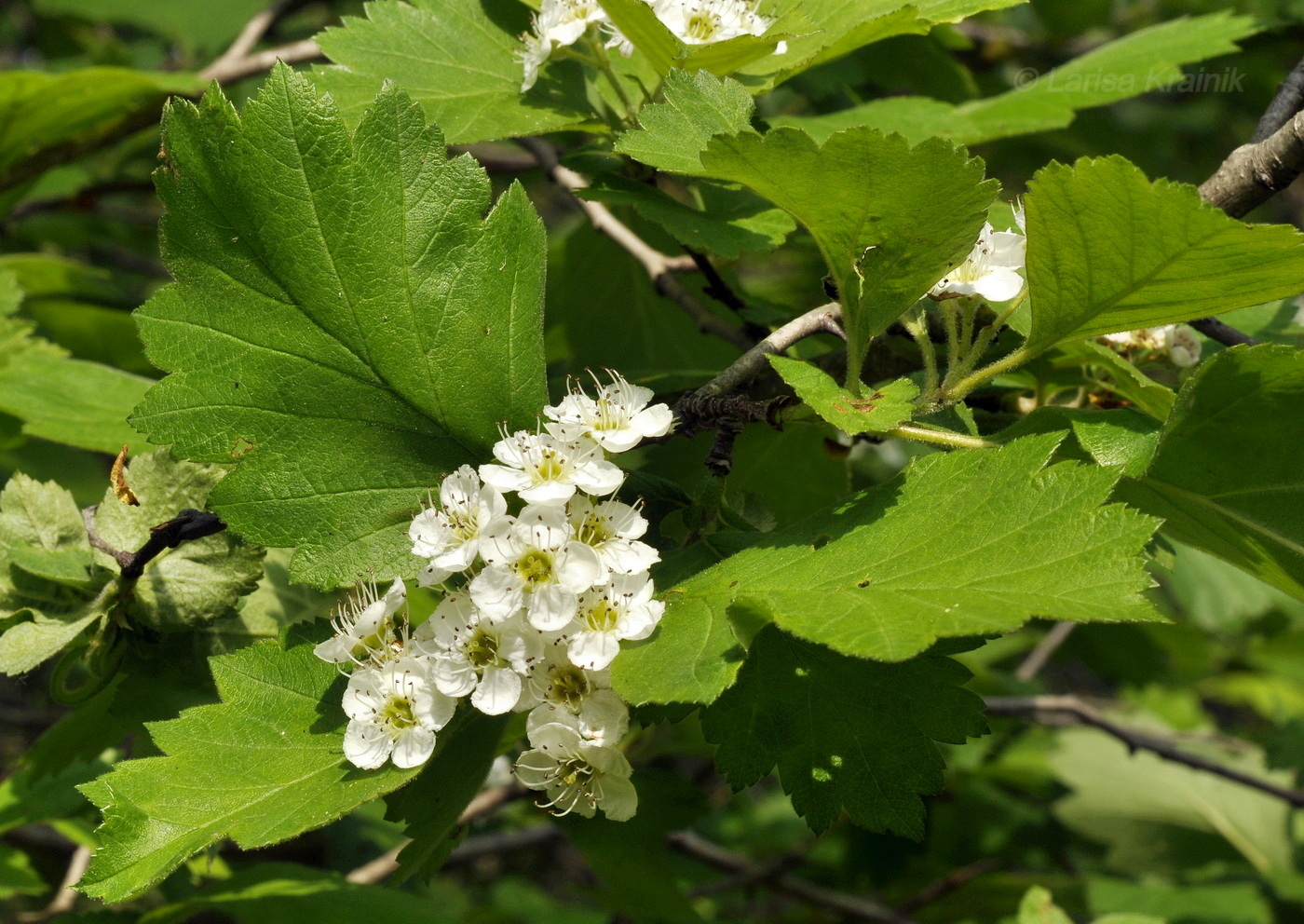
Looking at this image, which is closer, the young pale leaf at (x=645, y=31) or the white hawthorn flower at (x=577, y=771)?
the white hawthorn flower at (x=577, y=771)

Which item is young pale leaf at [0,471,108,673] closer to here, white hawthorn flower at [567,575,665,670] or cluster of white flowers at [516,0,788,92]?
white hawthorn flower at [567,575,665,670]

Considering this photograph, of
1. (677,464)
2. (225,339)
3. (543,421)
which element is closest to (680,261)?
(677,464)

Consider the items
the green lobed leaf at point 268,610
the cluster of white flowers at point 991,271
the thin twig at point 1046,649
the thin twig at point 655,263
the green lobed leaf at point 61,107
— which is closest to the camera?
the cluster of white flowers at point 991,271

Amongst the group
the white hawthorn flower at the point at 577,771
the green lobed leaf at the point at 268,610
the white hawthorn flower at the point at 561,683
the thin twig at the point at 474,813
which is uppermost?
the white hawthorn flower at the point at 561,683

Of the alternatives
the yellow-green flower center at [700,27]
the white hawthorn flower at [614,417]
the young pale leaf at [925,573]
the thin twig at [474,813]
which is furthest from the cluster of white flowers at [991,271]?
the thin twig at [474,813]

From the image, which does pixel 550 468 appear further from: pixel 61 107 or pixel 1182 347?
pixel 61 107

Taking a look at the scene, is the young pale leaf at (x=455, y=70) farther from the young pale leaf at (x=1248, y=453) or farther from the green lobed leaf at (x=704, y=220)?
the young pale leaf at (x=1248, y=453)

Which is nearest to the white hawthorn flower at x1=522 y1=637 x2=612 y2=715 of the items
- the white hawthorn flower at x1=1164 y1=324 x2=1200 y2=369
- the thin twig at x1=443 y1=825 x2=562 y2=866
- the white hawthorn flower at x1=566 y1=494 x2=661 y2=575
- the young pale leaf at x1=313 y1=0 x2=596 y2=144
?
the white hawthorn flower at x1=566 y1=494 x2=661 y2=575
